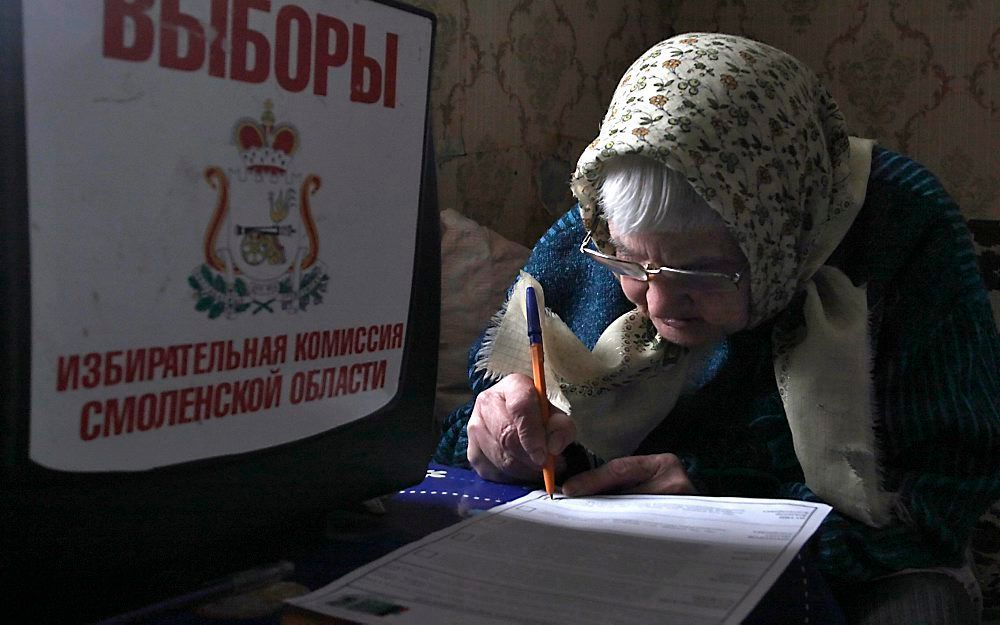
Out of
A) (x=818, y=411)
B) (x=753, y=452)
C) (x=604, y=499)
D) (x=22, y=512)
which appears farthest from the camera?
(x=753, y=452)

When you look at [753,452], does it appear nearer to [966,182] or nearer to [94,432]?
[94,432]

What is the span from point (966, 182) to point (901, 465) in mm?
2067

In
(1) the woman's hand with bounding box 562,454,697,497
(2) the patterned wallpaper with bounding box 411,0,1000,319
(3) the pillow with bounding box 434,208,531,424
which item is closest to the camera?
(1) the woman's hand with bounding box 562,454,697,497

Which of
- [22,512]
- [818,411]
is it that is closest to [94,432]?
[22,512]

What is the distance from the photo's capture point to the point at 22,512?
502 mm

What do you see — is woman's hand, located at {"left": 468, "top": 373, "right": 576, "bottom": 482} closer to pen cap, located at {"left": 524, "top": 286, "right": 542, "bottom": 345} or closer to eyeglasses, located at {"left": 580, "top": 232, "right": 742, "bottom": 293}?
pen cap, located at {"left": 524, "top": 286, "right": 542, "bottom": 345}

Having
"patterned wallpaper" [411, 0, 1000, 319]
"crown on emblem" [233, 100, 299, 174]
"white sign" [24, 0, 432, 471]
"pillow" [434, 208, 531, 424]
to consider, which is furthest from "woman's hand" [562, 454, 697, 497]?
"patterned wallpaper" [411, 0, 1000, 319]

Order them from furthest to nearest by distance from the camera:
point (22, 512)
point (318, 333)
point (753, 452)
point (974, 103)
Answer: point (974, 103) → point (753, 452) → point (318, 333) → point (22, 512)

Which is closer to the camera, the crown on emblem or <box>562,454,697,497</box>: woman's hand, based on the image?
the crown on emblem

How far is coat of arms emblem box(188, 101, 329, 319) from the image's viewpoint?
55 cm

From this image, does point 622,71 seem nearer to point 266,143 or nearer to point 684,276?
point 684,276

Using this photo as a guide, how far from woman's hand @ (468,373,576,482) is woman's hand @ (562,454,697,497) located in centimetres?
5

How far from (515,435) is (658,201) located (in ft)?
0.96

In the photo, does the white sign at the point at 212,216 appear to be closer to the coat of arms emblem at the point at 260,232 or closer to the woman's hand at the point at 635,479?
the coat of arms emblem at the point at 260,232
